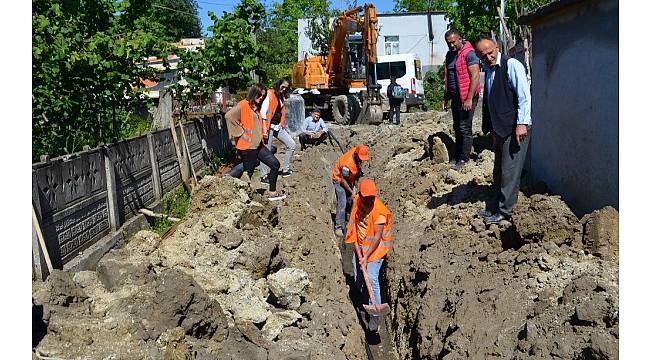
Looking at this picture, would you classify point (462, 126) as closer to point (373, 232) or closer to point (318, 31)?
point (373, 232)

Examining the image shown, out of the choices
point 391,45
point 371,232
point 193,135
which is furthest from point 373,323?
point 391,45

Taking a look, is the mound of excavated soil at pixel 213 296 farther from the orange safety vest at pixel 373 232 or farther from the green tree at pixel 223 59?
the green tree at pixel 223 59

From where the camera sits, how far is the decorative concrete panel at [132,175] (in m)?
7.86

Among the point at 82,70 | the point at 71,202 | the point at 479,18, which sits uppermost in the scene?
the point at 479,18

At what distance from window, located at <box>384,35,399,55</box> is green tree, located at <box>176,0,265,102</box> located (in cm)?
2815

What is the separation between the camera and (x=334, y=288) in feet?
24.1

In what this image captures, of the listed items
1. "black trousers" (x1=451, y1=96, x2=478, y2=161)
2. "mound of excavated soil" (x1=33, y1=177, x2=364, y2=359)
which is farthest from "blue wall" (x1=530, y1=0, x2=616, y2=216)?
"mound of excavated soil" (x1=33, y1=177, x2=364, y2=359)

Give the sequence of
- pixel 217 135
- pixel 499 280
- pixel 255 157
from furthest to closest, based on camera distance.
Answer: pixel 217 135 < pixel 255 157 < pixel 499 280

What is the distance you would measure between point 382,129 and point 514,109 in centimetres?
1118

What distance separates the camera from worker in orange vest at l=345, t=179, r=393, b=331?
681 centimetres

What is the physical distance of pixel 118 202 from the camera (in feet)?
25.4

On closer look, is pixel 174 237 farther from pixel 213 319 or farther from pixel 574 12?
pixel 574 12

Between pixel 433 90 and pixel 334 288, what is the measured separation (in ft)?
89.5

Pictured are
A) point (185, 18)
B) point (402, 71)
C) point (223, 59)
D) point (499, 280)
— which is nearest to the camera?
point (499, 280)
